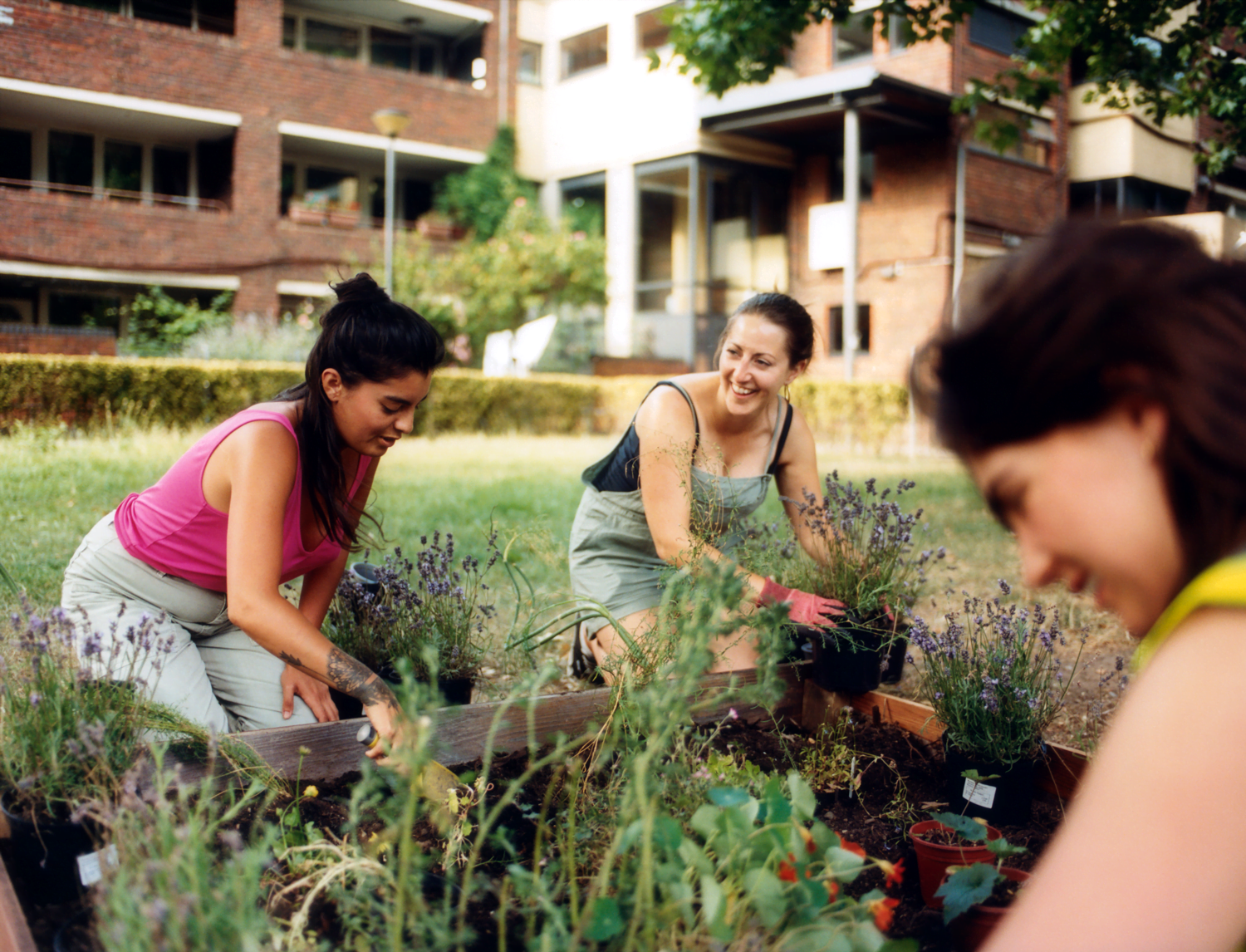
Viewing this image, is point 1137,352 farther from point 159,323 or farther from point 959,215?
point 159,323

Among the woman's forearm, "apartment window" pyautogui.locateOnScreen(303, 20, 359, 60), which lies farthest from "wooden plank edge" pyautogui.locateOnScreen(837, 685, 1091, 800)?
"apartment window" pyautogui.locateOnScreen(303, 20, 359, 60)

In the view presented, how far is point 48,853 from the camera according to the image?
54.9 inches

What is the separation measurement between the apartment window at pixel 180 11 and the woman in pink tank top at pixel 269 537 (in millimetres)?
14802

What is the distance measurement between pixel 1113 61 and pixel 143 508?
5143 mm

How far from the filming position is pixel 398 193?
18578 mm

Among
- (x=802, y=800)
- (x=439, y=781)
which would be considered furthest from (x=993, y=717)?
(x=439, y=781)

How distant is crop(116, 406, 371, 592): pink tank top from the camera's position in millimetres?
2309

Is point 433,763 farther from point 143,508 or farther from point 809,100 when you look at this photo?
point 809,100

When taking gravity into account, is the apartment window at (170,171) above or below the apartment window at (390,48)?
below

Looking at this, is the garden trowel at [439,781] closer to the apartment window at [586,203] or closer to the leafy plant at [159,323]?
the leafy plant at [159,323]

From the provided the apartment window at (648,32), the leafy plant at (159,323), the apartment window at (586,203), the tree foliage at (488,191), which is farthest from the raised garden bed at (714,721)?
the apartment window at (648,32)

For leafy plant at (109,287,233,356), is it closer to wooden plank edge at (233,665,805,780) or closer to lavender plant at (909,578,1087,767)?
wooden plank edge at (233,665,805,780)

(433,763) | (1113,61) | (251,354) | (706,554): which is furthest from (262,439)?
(251,354)

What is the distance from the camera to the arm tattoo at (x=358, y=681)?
6.15 ft
